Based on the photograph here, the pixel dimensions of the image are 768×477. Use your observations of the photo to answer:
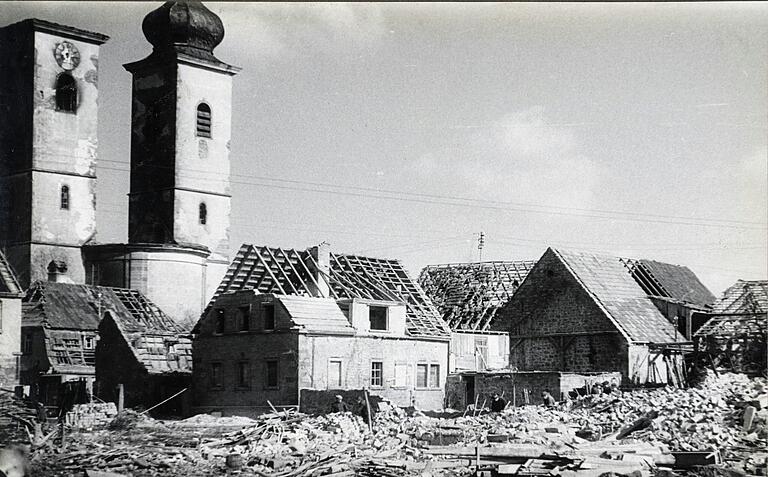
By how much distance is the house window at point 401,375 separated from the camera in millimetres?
48250

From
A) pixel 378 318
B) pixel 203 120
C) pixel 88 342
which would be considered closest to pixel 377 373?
pixel 378 318

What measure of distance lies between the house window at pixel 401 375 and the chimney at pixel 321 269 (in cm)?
432

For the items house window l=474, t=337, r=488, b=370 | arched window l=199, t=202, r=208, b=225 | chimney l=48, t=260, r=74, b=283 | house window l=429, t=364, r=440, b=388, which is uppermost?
arched window l=199, t=202, r=208, b=225

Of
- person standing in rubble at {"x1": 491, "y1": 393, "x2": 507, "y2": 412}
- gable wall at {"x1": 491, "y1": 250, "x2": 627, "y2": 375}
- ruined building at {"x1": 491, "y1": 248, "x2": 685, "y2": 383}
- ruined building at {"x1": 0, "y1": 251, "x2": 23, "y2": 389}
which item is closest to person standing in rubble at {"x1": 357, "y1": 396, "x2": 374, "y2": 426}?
person standing in rubble at {"x1": 491, "y1": 393, "x2": 507, "y2": 412}

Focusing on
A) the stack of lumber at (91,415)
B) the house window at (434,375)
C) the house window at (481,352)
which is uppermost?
the house window at (481,352)

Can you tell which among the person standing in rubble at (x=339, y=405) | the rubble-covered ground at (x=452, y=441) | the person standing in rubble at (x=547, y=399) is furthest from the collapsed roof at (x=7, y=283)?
the person standing in rubble at (x=547, y=399)

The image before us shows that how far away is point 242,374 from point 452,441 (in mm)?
13863

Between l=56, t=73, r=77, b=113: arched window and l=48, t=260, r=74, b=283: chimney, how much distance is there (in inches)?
332

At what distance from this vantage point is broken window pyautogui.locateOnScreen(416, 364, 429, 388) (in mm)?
49406

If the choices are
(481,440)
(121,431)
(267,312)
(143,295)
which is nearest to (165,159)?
(143,295)

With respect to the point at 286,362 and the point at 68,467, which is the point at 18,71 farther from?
the point at 68,467

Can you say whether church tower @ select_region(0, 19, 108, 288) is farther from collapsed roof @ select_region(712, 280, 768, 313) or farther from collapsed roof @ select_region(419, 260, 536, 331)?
collapsed roof @ select_region(712, 280, 768, 313)

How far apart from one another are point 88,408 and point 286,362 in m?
8.20

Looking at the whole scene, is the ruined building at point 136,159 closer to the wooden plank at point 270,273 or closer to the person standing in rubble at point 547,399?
the wooden plank at point 270,273
